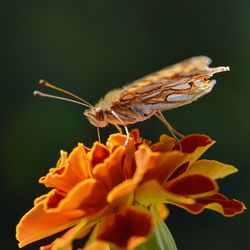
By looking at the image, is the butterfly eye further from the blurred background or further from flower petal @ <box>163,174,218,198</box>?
the blurred background

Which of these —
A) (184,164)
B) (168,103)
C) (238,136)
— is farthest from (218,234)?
(184,164)

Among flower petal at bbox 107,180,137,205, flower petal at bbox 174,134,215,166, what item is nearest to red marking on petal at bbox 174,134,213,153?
flower petal at bbox 174,134,215,166

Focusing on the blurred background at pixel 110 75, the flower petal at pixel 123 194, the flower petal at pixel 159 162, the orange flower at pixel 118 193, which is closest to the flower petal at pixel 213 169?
the orange flower at pixel 118 193

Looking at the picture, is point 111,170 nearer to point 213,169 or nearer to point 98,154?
point 98,154

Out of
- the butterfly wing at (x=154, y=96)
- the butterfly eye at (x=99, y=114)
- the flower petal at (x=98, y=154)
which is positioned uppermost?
the butterfly eye at (x=99, y=114)

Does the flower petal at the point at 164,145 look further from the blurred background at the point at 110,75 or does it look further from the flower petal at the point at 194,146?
the blurred background at the point at 110,75

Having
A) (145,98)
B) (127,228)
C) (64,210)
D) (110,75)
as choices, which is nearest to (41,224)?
(64,210)

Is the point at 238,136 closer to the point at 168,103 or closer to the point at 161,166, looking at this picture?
the point at 168,103
